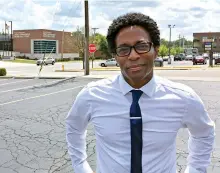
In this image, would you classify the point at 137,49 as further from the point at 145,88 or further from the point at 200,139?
the point at 200,139

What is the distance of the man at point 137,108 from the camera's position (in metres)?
1.83

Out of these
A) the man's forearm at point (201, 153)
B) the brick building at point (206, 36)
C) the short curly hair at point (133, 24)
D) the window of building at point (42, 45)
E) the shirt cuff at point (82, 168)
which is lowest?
the shirt cuff at point (82, 168)

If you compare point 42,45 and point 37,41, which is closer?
point 37,41

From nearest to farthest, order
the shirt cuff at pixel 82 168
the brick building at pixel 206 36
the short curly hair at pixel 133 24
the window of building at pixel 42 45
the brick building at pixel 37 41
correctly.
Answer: the short curly hair at pixel 133 24
the shirt cuff at pixel 82 168
the brick building at pixel 37 41
the window of building at pixel 42 45
the brick building at pixel 206 36

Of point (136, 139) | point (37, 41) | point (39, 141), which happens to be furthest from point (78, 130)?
point (37, 41)

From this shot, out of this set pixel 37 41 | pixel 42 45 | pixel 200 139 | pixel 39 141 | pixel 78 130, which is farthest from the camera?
pixel 42 45

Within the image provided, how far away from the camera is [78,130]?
2.21 meters

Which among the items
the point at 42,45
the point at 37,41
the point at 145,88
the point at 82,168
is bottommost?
the point at 82,168

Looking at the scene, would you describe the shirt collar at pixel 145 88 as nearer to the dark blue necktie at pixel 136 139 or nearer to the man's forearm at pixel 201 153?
the dark blue necktie at pixel 136 139

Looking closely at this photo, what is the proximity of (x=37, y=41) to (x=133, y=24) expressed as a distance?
8426cm

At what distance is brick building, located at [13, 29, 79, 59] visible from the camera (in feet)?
273

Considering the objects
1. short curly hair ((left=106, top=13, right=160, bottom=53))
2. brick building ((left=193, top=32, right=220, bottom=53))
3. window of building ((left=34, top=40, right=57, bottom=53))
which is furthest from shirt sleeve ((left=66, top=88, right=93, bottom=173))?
brick building ((left=193, top=32, right=220, bottom=53))

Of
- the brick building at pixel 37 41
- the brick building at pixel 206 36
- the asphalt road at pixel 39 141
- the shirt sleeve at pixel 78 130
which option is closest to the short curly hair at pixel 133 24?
the shirt sleeve at pixel 78 130

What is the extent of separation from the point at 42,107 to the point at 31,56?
77333mm
